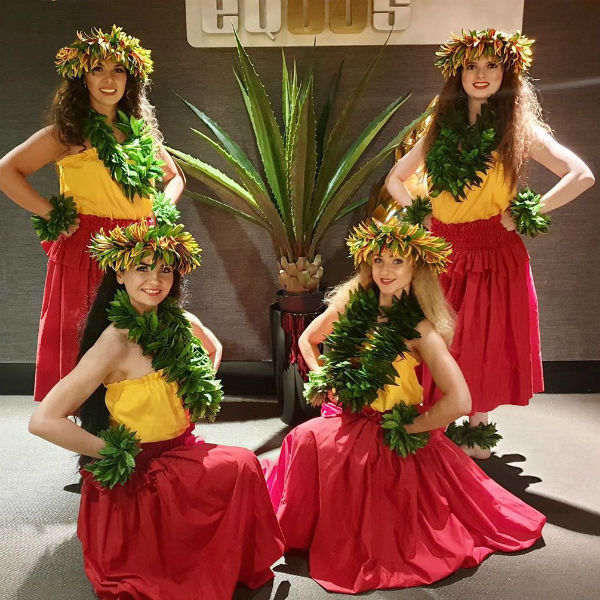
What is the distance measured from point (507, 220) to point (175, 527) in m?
1.47

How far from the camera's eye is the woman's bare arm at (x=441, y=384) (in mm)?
1921

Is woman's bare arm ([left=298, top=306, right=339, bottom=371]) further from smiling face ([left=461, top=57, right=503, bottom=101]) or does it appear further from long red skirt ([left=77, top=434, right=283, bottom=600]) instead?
smiling face ([left=461, top=57, right=503, bottom=101])

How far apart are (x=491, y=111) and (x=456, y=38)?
0.87 ft

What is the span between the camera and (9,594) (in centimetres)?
188

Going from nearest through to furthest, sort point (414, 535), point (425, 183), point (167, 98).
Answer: point (414, 535) → point (425, 183) → point (167, 98)

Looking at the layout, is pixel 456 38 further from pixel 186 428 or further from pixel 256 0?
pixel 186 428

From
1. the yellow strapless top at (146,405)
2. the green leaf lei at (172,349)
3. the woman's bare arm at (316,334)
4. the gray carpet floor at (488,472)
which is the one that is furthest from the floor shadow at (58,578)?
the woman's bare arm at (316,334)

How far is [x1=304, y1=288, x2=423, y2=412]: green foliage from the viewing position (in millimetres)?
1957

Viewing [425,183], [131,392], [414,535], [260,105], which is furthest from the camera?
[260,105]

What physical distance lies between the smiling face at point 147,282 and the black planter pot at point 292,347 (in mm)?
1142

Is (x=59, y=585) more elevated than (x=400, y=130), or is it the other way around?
(x=400, y=130)

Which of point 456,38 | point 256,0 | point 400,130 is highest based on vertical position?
point 256,0

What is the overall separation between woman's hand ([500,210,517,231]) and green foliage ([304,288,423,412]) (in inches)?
23.3

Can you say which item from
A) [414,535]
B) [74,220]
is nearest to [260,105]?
[74,220]
